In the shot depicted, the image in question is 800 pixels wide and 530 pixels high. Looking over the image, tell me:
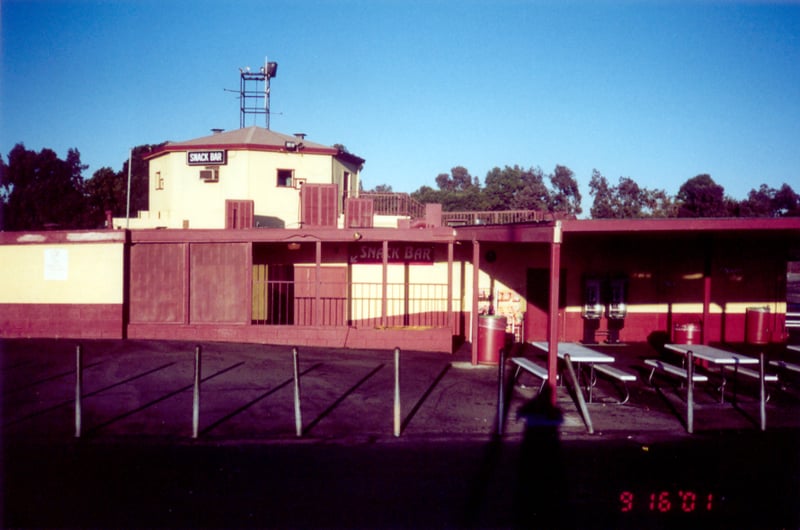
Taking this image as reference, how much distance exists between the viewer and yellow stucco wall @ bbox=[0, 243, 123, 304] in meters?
13.8

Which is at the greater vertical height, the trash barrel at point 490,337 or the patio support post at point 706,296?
the patio support post at point 706,296

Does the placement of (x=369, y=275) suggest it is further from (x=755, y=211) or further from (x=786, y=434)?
(x=755, y=211)

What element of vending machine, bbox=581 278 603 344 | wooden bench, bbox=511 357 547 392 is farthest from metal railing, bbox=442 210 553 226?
wooden bench, bbox=511 357 547 392

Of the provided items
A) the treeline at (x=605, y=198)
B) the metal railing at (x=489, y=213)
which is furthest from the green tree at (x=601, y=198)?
the metal railing at (x=489, y=213)

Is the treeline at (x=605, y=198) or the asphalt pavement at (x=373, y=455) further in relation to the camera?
the treeline at (x=605, y=198)

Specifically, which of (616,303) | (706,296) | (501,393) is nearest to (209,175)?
(616,303)

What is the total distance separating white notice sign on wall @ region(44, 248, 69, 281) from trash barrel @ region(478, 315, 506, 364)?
9623 millimetres

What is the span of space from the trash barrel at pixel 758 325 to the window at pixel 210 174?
19.5 meters

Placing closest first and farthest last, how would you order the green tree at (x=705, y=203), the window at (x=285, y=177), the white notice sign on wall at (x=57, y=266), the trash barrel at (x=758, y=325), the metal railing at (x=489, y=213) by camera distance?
the white notice sign on wall at (x=57, y=266)
the trash barrel at (x=758, y=325)
the metal railing at (x=489, y=213)
the window at (x=285, y=177)
the green tree at (x=705, y=203)

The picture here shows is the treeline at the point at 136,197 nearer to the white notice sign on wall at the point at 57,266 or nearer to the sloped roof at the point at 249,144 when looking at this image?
the sloped roof at the point at 249,144

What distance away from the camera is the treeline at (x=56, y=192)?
163 feet

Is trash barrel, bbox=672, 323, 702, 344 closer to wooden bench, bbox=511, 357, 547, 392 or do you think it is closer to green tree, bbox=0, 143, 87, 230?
wooden bench, bbox=511, 357, 547, 392

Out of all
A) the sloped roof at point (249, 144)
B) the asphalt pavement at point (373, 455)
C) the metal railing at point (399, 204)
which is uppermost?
the sloped roof at point (249, 144)

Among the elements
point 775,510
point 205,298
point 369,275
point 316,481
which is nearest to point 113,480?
Answer: point 316,481
